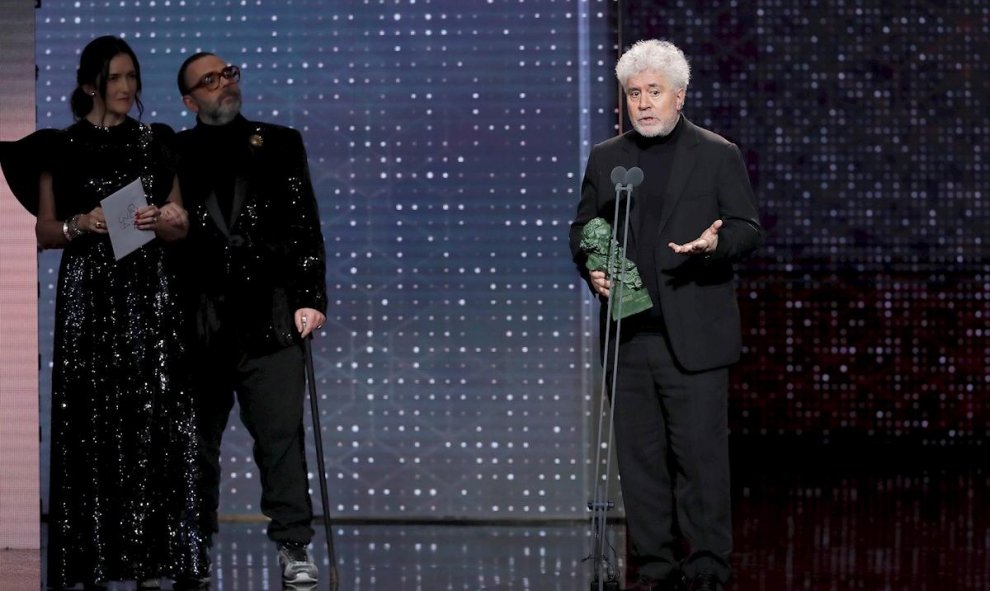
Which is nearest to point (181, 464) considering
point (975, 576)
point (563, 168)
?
point (563, 168)

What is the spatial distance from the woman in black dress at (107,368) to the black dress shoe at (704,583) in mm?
1317

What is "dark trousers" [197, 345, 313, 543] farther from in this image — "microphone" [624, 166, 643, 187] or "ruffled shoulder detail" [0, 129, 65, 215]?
"microphone" [624, 166, 643, 187]

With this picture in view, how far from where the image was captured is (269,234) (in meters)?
4.36

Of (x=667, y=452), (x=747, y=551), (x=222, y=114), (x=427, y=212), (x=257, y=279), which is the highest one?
(x=222, y=114)

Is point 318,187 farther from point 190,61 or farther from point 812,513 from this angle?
point 812,513

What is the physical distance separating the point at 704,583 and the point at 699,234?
878 mm

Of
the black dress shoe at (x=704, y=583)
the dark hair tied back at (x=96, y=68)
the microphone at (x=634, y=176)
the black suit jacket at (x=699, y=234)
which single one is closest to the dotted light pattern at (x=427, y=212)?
the dark hair tied back at (x=96, y=68)

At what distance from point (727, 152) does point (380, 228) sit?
1.82m

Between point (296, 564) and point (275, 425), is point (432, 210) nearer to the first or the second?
point (275, 425)

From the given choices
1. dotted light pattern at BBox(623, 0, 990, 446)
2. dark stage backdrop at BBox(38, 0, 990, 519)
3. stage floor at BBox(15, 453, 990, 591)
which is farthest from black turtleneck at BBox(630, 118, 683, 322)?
dotted light pattern at BBox(623, 0, 990, 446)

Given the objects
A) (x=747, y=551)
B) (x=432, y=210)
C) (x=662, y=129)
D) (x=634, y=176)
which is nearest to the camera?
(x=634, y=176)

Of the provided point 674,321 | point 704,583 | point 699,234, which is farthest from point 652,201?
point 704,583

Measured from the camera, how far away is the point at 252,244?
4316mm

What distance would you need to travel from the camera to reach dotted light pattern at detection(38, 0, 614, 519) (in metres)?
5.45
